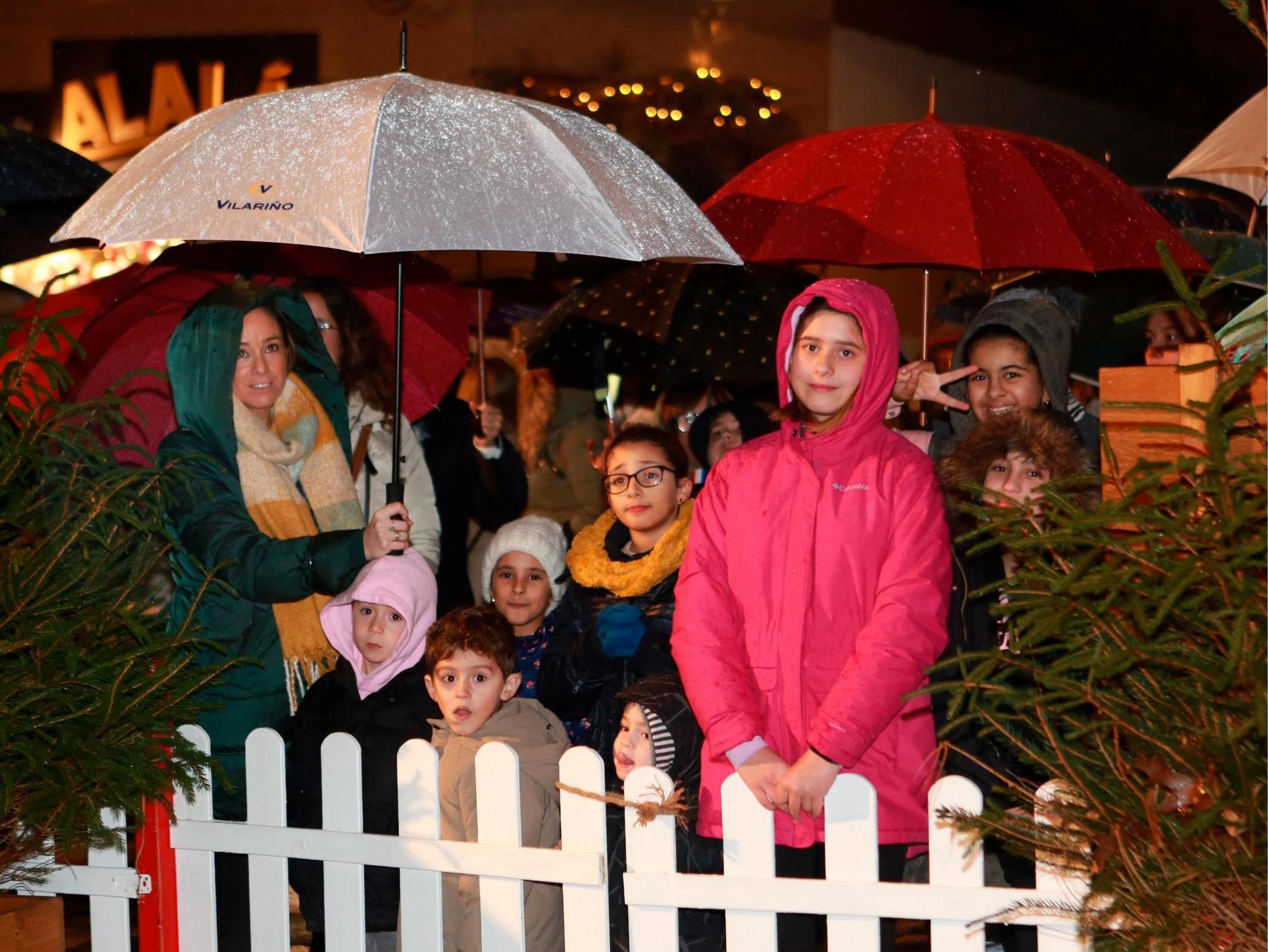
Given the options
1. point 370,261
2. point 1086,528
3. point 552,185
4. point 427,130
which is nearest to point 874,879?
point 1086,528

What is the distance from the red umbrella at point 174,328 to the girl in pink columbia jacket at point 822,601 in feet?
5.87

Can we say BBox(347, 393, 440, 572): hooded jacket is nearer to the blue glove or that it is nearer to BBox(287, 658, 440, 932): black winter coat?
BBox(287, 658, 440, 932): black winter coat

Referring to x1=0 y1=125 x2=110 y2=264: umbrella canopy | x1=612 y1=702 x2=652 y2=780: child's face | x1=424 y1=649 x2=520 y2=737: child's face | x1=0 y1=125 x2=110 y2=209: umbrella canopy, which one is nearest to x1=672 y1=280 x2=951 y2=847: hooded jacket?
x1=612 y1=702 x2=652 y2=780: child's face

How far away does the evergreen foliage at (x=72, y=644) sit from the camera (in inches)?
131

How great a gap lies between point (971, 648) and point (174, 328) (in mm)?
2580

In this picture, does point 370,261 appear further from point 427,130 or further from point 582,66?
point 582,66

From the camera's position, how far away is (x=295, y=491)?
173 inches

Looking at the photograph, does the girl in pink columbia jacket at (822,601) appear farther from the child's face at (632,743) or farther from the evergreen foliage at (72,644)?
the evergreen foliage at (72,644)

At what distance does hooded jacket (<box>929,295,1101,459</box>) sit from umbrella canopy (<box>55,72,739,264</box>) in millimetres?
1031

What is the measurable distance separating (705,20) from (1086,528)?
6964 mm

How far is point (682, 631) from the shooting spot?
134 inches

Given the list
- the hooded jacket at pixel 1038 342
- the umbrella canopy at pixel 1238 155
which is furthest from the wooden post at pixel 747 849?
the umbrella canopy at pixel 1238 155

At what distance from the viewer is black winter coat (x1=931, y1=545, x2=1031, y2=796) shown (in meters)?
3.44

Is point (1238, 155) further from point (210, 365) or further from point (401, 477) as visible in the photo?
point (210, 365)
